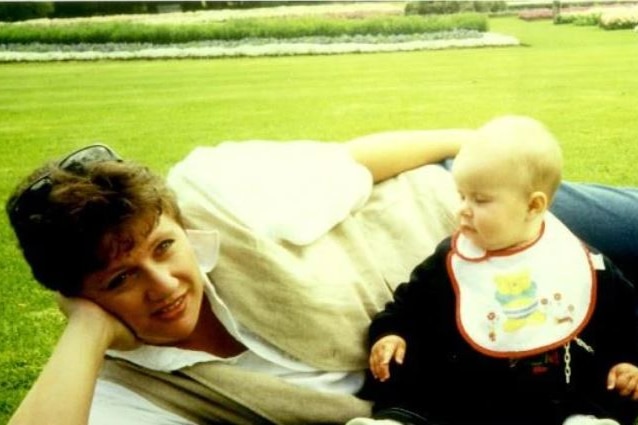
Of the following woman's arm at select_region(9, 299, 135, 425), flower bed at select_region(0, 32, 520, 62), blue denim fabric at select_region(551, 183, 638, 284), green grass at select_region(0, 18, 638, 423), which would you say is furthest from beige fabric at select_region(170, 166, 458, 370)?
green grass at select_region(0, 18, 638, 423)

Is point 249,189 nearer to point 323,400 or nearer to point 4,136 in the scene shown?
point 323,400

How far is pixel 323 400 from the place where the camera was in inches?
62.3

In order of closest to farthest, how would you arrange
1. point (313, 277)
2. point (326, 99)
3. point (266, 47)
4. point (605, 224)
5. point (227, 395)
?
point (227, 395), point (313, 277), point (605, 224), point (266, 47), point (326, 99)

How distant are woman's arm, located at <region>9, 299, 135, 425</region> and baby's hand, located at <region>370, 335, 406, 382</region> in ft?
1.38

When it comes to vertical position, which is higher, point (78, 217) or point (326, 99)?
point (78, 217)

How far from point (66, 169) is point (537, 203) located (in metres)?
0.81

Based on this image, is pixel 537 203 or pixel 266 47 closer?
pixel 537 203

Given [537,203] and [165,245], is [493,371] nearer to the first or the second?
[537,203]

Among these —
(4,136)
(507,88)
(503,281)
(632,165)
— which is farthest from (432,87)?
(503,281)

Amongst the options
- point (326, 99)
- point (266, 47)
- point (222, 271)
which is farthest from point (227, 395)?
point (326, 99)

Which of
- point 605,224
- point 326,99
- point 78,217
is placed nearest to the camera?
point 78,217

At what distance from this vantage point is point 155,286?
145 centimetres

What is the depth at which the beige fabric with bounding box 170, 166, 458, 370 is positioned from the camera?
1612 mm

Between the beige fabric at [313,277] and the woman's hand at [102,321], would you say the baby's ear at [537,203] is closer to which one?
the beige fabric at [313,277]
